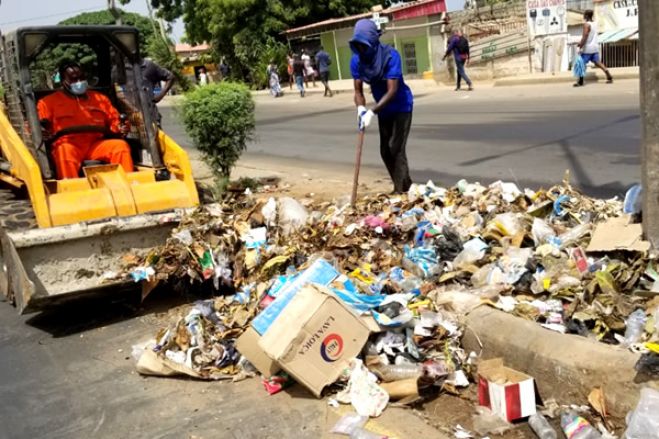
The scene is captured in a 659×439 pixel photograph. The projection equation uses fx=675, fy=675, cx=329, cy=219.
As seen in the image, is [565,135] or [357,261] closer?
[357,261]

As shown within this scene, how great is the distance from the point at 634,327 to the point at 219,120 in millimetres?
5914

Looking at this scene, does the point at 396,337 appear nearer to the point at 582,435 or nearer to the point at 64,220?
the point at 582,435

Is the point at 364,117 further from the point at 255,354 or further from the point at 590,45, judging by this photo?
the point at 590,45

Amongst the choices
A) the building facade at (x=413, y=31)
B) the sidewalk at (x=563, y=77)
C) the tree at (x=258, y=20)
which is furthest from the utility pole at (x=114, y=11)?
the tree at (x=258, y=20)

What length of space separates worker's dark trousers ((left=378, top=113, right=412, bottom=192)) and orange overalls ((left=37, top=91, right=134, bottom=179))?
2.58m

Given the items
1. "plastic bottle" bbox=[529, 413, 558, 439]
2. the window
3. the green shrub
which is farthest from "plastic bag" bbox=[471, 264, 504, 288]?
the window

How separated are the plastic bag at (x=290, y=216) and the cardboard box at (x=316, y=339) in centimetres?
199

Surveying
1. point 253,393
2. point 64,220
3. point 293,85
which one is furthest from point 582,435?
point 293,85

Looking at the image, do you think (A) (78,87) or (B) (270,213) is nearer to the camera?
(B) (270,213)

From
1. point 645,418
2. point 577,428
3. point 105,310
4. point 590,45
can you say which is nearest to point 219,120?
point 105,310

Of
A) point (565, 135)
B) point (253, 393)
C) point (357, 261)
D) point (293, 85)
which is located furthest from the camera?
point (293, 85)

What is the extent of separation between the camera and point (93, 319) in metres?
5.39

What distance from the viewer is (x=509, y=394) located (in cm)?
331

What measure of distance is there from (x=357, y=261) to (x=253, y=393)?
61.4 inches
